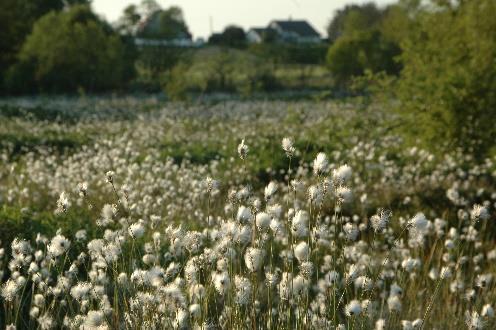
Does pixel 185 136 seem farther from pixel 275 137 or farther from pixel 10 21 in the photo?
pixel 10 21

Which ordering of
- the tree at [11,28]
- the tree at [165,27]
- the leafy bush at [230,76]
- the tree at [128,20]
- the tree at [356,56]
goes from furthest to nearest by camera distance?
1. the tree at [128,20]
2. the tree at [165,27]
3. the tree at [356,56]
4. the tree at [11,28]
5. the leafy bush at [230,76]

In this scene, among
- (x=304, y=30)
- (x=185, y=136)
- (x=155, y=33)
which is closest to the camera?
(x=185, y=136)

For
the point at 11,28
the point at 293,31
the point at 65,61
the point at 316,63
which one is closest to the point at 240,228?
the point at 65,61

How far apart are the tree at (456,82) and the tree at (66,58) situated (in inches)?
1028

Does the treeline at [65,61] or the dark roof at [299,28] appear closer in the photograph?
the treeline at [65,61]

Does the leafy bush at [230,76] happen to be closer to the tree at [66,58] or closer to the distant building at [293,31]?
the tree at [66,58]

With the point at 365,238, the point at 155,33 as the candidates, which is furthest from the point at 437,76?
the point at 155,33

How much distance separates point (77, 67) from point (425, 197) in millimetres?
30465

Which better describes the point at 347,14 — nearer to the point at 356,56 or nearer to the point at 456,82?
the point at 356,56

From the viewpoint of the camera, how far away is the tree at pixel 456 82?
11711 millimetres

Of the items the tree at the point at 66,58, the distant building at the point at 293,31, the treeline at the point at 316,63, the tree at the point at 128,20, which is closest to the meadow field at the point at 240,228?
the treeline at the point at 316,63

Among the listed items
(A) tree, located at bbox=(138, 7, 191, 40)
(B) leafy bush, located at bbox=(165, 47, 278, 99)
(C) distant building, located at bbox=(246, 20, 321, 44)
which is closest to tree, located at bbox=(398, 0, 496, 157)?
(B) leafy bush, located at bbox=(165, 47, 278, 99)

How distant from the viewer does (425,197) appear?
9.08 m

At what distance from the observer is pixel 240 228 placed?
315 cm
